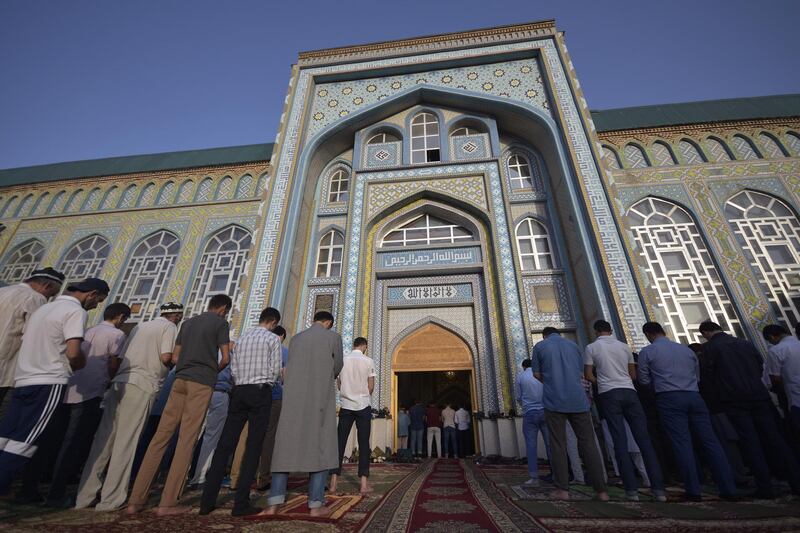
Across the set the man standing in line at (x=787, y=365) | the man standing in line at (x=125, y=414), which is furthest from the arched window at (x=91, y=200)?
the man standing in line at (x=787, y=365)

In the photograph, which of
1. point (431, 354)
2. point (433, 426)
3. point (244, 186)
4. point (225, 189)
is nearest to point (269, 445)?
point (431, 354)

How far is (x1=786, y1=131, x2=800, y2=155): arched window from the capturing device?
8.55 metres

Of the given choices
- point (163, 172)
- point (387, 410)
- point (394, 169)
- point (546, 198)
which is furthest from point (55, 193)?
point (546, 198)

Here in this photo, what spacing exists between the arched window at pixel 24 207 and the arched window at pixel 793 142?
19.9 metres

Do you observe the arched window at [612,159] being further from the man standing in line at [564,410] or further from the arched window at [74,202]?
the arched window at [74,202]

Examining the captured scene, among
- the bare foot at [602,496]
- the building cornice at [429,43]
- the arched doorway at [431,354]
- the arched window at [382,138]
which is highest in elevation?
the building cornice at [429,43]

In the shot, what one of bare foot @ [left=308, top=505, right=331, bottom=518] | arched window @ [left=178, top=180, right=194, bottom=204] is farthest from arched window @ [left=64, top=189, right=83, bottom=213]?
bare foot @ [left=308, top=505, right=331, bottom=518]

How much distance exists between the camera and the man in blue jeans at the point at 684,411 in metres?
2.67

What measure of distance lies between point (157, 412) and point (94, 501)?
2.33 meters

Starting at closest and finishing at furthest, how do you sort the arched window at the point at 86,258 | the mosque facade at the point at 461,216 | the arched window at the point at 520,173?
the mosque facade at the point at 461,216, the arched window at the point at 520,173, the arched window at the point at 86,258

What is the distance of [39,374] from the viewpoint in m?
2.11

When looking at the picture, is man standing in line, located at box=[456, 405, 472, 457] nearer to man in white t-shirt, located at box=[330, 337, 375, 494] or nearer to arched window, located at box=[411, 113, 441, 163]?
man in white t-shirt, located at box=[330, 337, 375, 494]

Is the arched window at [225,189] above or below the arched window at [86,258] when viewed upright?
above

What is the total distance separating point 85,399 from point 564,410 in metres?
3.68
